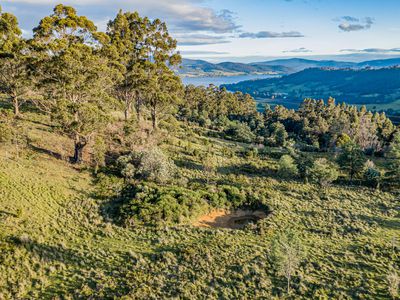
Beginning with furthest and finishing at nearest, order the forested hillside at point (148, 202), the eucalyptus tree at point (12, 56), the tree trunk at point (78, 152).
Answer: the eucalyptus tree at point (12, 56), the tree trunk at point (78, 152), the forested hillside at point (148, 202)

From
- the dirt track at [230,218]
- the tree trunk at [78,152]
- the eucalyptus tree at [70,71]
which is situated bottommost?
the dirt track at [230,218]

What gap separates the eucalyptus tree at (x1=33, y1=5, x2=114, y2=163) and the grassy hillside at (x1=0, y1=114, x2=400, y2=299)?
17.6 ft

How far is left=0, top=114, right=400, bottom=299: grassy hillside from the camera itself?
64.3ft

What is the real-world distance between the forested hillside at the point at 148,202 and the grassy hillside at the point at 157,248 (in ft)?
0.37

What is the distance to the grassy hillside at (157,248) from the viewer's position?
19.6m

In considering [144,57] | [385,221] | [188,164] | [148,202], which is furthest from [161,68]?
[385,221]

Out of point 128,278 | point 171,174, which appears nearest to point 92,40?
point 171,174

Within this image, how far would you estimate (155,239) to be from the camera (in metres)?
24.9

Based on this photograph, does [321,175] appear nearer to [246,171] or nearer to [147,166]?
[246,171]

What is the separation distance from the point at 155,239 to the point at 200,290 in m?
6.77

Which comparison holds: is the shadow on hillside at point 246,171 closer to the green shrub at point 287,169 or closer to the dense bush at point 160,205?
the green shrub at point 287,169

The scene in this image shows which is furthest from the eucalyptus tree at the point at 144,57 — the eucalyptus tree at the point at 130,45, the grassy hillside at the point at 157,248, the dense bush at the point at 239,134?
the dense bush at the point at 239,134

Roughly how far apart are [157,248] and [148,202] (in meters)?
6.27

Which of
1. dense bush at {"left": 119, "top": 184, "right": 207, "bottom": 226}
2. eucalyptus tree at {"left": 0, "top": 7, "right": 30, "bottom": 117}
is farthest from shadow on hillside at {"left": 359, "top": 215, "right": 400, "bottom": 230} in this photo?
eucalyptus tree at {"left": 0, "top": 7, "right": 30, "bottom": 117}
